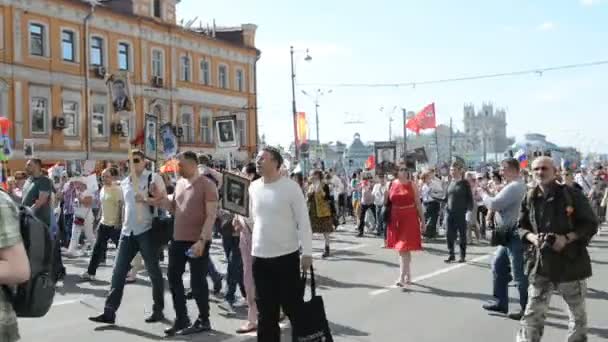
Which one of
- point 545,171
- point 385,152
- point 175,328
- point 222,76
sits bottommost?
point 175,328

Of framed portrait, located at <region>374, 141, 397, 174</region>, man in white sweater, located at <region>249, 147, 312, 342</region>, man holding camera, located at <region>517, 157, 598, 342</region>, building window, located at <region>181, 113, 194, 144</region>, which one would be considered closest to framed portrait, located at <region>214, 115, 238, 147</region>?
man in white sweater, located at <region>249, 147, 312, 342</region>

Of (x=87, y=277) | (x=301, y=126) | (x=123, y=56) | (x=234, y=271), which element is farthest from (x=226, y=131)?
(x=301, y=126)

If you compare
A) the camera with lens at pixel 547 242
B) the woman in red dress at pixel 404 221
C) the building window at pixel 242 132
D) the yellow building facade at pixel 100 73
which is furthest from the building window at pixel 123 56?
the camera with lens at pixel 547 242

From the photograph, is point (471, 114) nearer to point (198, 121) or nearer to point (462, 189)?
point (198, 121)

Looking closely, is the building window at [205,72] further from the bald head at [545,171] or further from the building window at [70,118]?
the bald head at [545,171]

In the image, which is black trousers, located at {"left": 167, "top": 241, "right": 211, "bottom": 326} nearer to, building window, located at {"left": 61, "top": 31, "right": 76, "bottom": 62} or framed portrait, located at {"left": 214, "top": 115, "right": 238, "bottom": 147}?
framed portrait, located at {"left": 214, "top": 115, "right": 238, "bottom": 147}

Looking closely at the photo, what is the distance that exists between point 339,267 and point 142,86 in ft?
102

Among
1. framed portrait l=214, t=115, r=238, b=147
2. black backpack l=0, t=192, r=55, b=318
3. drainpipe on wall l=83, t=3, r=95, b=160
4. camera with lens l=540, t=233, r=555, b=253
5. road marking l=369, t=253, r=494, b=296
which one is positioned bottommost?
road marking l=369, t=253, r=494, b=296

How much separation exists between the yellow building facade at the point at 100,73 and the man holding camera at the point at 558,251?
916 inches

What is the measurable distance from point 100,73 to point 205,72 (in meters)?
10.4

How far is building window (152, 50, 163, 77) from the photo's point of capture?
139 feet

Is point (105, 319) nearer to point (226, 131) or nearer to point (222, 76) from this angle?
point (226, 131)

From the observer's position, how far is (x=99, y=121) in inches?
1529

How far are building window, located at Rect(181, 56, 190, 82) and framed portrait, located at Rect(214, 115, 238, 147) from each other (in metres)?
32.1
